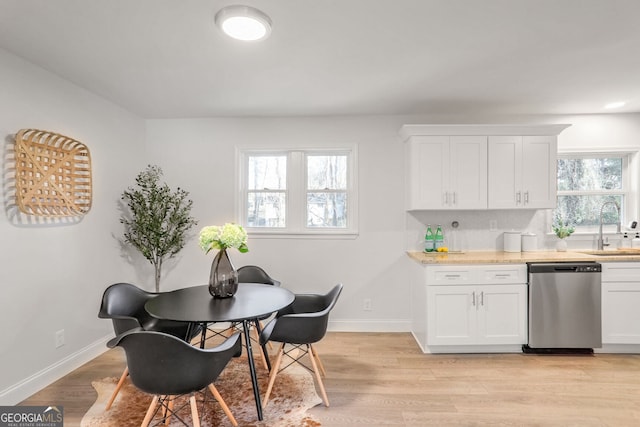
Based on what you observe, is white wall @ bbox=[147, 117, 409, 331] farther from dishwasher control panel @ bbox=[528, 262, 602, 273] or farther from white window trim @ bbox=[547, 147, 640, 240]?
white window trim @ bbox=[547, 147, 640, 240]

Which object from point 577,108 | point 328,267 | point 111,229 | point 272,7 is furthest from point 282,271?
point 577,108

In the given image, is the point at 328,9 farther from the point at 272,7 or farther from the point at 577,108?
the point at 577,108

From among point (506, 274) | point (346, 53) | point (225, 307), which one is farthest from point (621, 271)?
point (225, 307)

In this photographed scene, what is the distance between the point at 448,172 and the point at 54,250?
376 cm

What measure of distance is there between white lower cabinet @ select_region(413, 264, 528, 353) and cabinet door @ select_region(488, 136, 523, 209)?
737 millimetres

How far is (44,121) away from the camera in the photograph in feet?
8.96

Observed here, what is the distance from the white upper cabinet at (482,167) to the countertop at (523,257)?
510mm

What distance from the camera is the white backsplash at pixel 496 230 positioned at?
3.92 m


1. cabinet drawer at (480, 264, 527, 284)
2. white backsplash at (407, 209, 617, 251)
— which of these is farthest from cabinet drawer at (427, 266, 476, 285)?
white backsplash at (407, 209, 617, 251)

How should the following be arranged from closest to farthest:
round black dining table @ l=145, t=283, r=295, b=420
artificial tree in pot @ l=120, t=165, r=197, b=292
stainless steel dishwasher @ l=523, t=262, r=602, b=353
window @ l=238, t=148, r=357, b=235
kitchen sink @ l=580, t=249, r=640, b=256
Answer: round black dining table @ l=145, t=283, r=295, b=420 < stainless steel dishwasher @ l=523, t=262, r=602, b=353 < kitchen sink @ l=580, t=249, r=640, b=256 < artificial tree in pot @ l=120, t=165, r=197, b=292 < window @ l=238, t=148, r=357, b=235

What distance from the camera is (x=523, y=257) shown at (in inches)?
133

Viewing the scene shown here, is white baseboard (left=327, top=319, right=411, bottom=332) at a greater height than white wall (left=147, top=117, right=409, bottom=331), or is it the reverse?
white wall (left=147, top=117, right=409, bottom=331)

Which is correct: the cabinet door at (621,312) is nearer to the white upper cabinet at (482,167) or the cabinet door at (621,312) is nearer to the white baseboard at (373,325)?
the white upper cabinet at (482,167)

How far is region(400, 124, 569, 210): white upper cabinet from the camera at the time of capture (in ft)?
11.7
